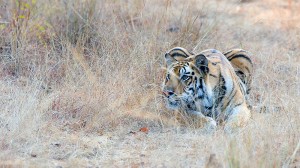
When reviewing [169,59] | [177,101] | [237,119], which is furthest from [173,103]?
[169,59]

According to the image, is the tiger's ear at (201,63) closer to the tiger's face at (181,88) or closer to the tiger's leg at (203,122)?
the tiger's face at (181,88)

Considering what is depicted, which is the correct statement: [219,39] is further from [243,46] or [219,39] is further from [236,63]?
[236,63]

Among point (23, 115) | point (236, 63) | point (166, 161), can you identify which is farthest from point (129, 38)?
point (166, 161)

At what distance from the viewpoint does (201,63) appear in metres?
6.15

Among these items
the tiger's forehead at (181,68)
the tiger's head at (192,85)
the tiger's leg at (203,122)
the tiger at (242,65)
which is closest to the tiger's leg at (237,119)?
the tiger's leg at (203,122)

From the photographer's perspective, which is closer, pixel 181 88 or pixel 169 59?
pixel 181 88

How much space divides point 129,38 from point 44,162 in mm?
3092

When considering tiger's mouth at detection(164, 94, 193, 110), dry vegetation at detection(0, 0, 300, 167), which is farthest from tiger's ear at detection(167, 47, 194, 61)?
tiger's mouth at detection(164, 94, 193, 110)

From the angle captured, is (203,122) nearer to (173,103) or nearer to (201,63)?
(173,103)

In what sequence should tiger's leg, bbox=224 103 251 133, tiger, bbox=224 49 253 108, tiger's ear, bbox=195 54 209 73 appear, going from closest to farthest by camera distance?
tiger's leg, bbox=224 103 251 133, tiger's ear, bbox=195 54 209 73, tiger, bbox=224 49 253 108

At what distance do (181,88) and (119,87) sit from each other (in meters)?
0.73

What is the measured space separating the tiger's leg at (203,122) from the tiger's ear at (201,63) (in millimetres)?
415

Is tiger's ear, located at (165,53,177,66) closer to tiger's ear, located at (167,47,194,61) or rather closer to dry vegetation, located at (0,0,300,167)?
tiger's ear, located at (167,47,194,61)

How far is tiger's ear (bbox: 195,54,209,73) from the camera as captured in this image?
612 cm
